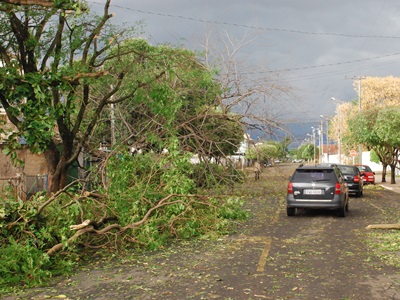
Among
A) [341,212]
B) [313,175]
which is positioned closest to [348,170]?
[313,175]

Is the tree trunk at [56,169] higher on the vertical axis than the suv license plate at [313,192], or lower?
higher

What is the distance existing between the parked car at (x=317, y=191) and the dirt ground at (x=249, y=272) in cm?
278

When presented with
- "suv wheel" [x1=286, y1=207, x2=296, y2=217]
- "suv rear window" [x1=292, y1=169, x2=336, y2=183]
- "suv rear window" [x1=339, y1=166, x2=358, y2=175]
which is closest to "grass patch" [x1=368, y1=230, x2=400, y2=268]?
"suv rear window" [x1=292, y1=169, x2=336, y2=183]

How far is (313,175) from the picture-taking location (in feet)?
55.6

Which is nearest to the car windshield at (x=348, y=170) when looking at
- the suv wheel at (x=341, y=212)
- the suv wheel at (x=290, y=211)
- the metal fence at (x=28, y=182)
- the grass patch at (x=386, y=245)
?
the suv wheel at (x=341, y=212)

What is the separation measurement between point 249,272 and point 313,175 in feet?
29.6

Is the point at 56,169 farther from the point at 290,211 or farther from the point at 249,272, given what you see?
the point at 249,272

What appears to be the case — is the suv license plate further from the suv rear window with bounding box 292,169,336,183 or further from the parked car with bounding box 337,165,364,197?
the parked car with bounding box 337,165,364,197

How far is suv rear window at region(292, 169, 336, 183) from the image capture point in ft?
55.0

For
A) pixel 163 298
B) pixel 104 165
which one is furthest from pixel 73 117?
pixel 163 298

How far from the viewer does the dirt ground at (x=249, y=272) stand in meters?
7.19

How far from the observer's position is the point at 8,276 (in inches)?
316

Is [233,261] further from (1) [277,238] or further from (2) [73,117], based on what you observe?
(2) [73,117]

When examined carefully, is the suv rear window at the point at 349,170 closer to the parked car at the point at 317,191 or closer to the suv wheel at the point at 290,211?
the parked car at the point at 317,191
